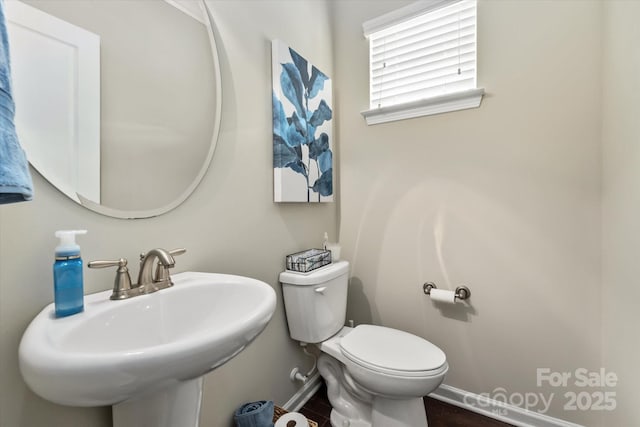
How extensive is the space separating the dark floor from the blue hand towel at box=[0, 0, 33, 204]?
1457 millimetres

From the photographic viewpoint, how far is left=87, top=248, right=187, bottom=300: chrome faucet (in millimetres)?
697

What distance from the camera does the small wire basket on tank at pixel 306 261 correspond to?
4.33ft

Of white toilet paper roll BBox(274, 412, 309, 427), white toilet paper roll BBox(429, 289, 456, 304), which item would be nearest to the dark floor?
white toilet paper roll BBox(274, 412, 309, 427)

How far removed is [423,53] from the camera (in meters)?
1.52

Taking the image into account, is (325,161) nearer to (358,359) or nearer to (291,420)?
(358,359)

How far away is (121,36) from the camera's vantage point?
80cm

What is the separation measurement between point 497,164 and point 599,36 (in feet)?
2.00

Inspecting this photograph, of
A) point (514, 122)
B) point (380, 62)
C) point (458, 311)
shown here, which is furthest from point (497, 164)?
point (380, 62)

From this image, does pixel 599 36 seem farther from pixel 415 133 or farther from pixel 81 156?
pixel 81 156

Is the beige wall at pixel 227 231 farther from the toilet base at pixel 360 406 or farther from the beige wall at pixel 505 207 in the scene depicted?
the beige wall at pixel 505 207

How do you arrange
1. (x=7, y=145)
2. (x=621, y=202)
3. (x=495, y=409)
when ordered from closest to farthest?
(x=7, y=145)
(x=621, y=202)
(x=495, y=409)

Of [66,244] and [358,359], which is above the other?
[66,244]

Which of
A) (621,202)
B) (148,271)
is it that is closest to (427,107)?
(621,202)

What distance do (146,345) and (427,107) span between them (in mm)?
1569
